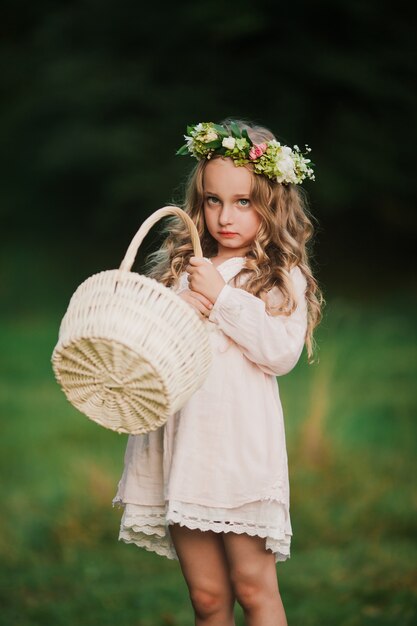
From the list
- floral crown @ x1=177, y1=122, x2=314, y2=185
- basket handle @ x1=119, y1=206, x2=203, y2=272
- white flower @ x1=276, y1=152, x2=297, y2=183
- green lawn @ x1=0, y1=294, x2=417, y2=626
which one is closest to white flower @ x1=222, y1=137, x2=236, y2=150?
floral crown @ x1=177, y1=122, x2=314, y2=185

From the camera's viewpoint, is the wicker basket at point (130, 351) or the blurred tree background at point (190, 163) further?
the blurred tree background at point (190, 163)

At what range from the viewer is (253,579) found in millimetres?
2762

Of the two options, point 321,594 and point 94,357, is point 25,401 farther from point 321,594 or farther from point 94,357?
point 94,357

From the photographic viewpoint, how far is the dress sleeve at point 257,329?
8.85 ft

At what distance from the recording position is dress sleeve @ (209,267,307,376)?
2.70 metres

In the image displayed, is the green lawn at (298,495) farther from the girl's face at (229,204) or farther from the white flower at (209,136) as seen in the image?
the white flower at (209,136)

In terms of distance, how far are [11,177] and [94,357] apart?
5641mm

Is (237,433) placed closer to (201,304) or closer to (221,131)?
(201,304)

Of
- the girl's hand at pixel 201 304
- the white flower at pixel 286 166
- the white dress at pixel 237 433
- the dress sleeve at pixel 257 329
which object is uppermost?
the white flower at pixel 286 166

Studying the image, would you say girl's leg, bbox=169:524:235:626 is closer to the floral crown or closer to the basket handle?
the basket handle

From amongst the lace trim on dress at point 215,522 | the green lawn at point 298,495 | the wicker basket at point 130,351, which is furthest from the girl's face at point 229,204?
the green lawn at point 298,495

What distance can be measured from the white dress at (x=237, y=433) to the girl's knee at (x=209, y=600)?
0.21 meters

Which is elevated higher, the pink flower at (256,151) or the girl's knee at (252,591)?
the pink flower at (256,151)

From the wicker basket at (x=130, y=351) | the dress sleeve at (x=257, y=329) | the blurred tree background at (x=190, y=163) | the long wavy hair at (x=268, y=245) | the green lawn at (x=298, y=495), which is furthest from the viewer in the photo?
the blurred tree background at (x=190, y=163)
